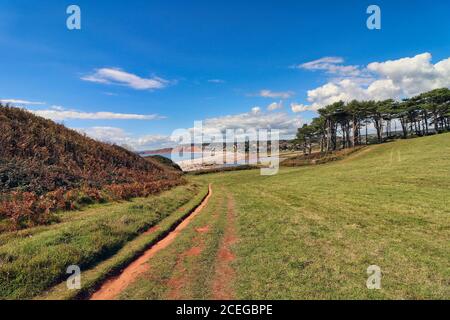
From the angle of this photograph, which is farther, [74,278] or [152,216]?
[152,216]

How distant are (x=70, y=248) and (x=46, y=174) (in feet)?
38.5

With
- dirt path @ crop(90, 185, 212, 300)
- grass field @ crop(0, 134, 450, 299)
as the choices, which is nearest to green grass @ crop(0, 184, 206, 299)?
grass field @ crop(0, 134, 450, 299)

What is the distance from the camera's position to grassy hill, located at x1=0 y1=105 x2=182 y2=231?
14.3 m

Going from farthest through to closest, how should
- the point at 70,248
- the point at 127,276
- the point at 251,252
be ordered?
the point at 251,252
the point at 70,248
the point at 127,276

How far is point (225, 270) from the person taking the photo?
878 cm

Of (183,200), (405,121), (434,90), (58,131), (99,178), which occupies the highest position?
(434,90)

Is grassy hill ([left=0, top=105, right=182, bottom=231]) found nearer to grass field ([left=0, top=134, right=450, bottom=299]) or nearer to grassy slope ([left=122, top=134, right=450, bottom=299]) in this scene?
grass field ([left=0, top=134, right=450, bottom=299])

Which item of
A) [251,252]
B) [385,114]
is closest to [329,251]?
[251,252]

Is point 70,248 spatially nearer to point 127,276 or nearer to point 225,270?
point 127,276

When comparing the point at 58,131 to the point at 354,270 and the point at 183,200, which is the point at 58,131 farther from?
the point at 354,270

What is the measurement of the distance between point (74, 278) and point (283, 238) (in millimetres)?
8498

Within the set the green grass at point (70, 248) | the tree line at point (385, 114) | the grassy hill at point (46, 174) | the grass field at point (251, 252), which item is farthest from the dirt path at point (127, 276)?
the tree line at point (385, 114)

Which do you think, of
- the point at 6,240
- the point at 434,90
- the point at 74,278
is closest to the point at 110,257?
the point at 74,278
